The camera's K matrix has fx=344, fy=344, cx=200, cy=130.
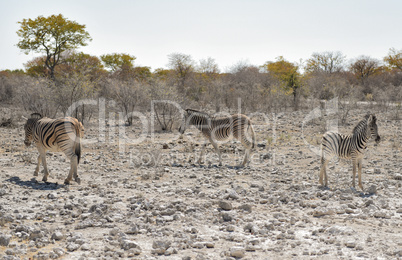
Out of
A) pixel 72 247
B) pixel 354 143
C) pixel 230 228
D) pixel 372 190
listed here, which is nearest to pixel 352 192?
pixel 372 190

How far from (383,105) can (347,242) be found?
77.1ft

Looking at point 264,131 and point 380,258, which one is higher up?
point 264,131

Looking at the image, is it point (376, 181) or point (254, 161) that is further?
point (254, 161)

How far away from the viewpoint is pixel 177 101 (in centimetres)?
1958

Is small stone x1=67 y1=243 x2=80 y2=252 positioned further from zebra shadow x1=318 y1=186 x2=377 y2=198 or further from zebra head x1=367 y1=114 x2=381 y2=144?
zebra head x1=367 y1=114 x2=381 y2=144

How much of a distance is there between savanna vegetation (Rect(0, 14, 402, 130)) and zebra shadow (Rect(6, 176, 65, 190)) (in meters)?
10.5

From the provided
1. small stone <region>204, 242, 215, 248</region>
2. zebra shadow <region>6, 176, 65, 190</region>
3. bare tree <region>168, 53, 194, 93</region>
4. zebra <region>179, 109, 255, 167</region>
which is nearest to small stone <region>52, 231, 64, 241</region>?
small stone <region>204, 242, 215, 248</region>

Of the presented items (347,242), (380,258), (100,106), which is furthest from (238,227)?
(100,106)

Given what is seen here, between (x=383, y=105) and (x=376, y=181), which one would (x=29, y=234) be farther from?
(x=383, y=105)

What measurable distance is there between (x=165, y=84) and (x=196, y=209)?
593 inches

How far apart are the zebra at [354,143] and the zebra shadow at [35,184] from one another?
642 centimetres

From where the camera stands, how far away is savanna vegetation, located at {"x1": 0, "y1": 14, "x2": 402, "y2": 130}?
19.5 meters

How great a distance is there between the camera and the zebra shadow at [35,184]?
7.68m

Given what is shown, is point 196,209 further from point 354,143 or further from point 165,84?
point 165,84
